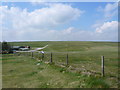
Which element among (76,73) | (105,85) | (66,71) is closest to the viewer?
(105,85)

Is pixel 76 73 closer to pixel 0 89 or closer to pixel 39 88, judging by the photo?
pixel 39 88

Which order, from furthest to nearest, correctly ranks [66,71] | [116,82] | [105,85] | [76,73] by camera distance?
[66,71] < [76,73] < [116,82] < [105,85]

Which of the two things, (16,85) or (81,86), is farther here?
(16,85)

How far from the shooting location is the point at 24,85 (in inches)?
245

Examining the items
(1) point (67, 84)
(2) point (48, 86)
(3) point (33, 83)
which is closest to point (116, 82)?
(1) point (67, 84)

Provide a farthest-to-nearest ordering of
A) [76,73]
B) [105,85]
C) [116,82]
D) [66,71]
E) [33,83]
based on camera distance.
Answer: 1. [66,71]
2. [76,73]
3. [33,83]
4. [116,82]
5. [105,85]

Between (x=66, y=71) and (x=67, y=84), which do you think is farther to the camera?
(x=66, y=71)

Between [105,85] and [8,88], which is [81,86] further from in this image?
[8,88]

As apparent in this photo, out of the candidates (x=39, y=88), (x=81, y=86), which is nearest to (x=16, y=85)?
(x=39, y=88)

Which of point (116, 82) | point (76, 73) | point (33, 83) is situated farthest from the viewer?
point (76, 73)

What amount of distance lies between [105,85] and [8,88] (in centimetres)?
471

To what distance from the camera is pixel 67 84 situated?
20.3 feet

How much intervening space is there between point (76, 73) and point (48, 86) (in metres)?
2.50

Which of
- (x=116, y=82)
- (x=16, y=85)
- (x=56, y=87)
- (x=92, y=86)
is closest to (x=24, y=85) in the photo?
(x=16, y=85)
